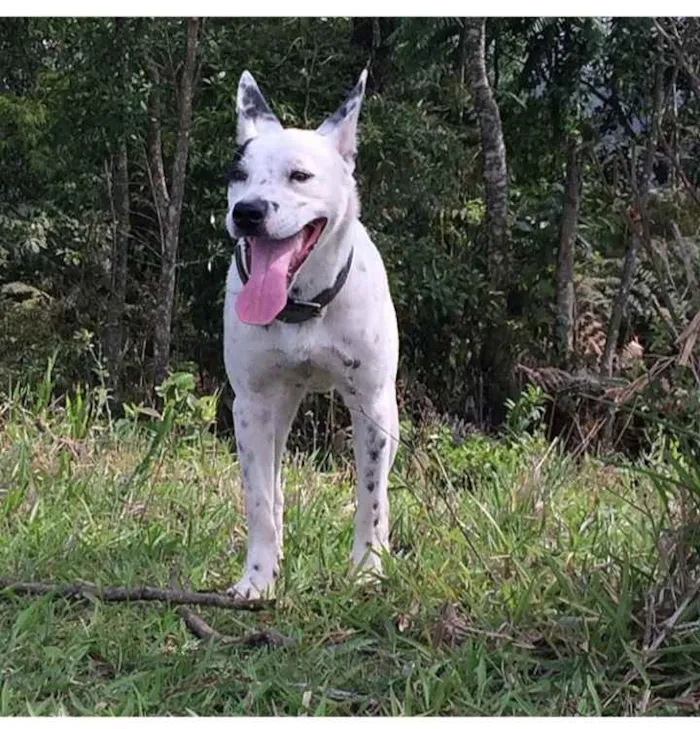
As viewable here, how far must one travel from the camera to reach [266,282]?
353 centimetres

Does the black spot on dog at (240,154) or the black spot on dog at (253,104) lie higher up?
the black spot on dog at (253,104)

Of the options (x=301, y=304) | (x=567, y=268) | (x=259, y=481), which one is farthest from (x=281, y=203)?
(x=567, y=268)

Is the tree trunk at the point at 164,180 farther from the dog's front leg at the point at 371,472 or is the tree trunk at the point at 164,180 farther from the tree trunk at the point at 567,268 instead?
the dog's front leg at the point at 371,472

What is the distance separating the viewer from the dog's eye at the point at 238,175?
362 centimetres

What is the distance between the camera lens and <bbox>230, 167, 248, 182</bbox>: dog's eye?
11.9ft

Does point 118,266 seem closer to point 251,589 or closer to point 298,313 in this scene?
point 298,313

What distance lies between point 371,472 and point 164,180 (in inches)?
211

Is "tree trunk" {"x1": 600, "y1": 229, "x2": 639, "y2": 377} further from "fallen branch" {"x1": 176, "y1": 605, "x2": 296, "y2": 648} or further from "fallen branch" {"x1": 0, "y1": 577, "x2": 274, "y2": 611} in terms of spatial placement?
"fallen branch" {"x1": 176, "y1": 605, "x2": 296, "y2": 648}

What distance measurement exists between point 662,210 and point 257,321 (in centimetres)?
472

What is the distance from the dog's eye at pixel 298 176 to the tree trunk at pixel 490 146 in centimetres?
466

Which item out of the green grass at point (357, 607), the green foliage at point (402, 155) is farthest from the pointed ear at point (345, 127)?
the green foliage at point (402, 155)

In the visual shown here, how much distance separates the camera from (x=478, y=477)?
573 centimetres

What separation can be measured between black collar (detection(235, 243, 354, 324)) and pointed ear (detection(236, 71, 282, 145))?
394mm

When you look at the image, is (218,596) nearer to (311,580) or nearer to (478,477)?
(311,580)
